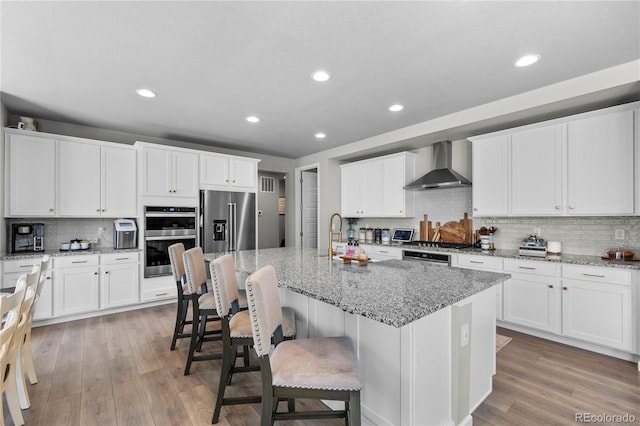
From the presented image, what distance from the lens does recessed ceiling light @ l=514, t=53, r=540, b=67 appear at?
7.72 ft

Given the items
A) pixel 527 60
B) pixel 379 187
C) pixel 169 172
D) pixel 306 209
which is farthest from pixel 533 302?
pixel 169 172

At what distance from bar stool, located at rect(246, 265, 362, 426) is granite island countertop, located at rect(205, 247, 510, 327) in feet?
0.89

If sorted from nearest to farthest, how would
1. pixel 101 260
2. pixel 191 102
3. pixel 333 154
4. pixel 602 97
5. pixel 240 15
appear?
pixel 240 15 < pixel 602 97 < pixel 191 102 < pixel 101 260 < pixel 333 154

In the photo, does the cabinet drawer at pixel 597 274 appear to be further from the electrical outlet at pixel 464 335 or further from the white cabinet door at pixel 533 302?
the electrical outlet at pixel 464 335

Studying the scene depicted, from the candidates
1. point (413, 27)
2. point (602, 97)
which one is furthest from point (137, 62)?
point (602, 97)

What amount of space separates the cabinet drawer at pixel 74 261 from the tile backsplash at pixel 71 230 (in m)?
0.62

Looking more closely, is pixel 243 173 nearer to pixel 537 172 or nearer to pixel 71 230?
pixel 71 230

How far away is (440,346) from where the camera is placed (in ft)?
5.12

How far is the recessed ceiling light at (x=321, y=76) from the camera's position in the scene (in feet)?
8.74

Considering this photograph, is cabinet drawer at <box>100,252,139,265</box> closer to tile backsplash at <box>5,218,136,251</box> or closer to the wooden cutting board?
tile backsplash at <box>5,218,136,251</box>

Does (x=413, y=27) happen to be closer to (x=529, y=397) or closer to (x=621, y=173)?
(x=621, y=173)

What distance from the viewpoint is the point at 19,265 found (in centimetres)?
340

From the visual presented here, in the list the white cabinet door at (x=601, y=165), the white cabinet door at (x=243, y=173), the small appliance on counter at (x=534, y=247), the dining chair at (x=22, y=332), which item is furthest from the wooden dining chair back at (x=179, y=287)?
the white cabinet door at (x=601, y=165)

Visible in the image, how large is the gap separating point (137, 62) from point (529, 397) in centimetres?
395
